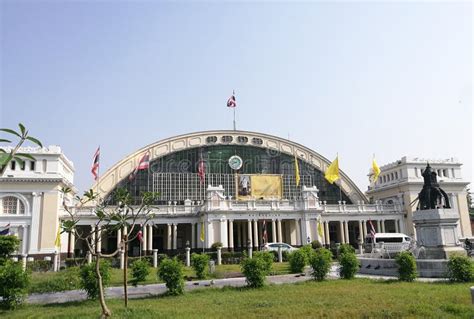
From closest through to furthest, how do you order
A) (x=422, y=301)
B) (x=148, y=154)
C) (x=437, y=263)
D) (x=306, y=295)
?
(x=422, y=301) < (x=306, y=295) < (x=437, y=263) < (x=148, y=154)

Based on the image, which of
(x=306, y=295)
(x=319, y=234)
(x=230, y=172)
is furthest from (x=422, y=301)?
(x=230, y=172)

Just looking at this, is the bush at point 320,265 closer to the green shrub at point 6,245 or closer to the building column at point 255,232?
the green shrub at point 6,245

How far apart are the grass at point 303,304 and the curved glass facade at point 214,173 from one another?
38.0 metres

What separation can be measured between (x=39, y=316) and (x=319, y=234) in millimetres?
40277

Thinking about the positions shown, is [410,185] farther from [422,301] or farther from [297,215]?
[422,301]

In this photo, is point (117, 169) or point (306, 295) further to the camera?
point (117, 169)

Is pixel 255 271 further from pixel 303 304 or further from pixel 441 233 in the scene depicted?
pixel 441 233

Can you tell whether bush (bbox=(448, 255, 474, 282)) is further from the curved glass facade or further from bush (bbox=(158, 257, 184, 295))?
the curved glass facade

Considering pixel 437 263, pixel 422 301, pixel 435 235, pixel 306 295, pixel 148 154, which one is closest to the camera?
pixel 422 301

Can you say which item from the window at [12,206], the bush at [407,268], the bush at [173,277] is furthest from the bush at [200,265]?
the window at [12,206]

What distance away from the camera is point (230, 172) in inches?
2244

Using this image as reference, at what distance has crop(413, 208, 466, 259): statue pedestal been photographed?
20328mm

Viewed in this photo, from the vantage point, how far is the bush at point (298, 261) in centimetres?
2517

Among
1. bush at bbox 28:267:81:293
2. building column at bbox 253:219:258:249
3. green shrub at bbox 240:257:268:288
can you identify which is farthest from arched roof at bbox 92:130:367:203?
green shrub at bbox 240:257:268:288
